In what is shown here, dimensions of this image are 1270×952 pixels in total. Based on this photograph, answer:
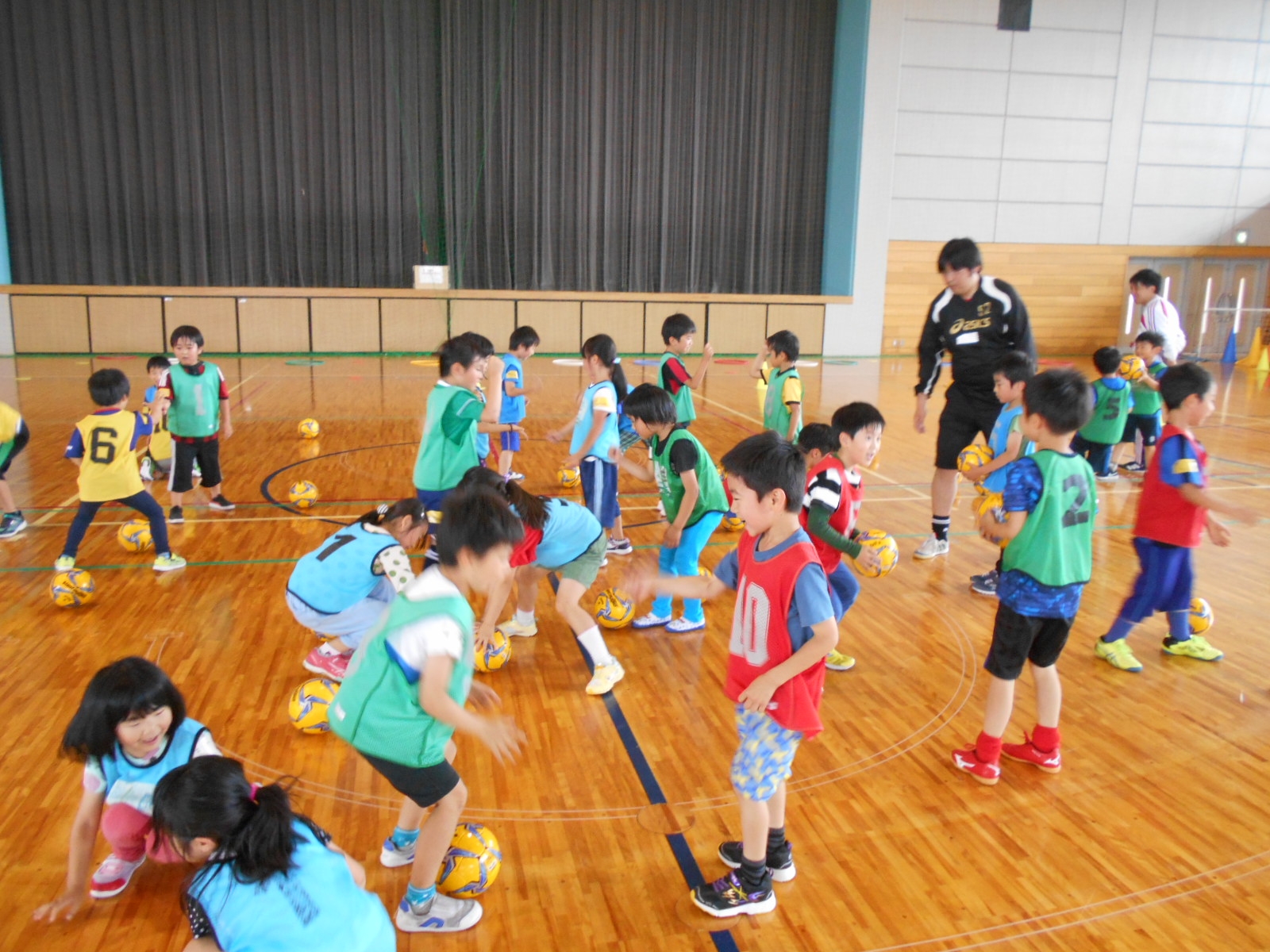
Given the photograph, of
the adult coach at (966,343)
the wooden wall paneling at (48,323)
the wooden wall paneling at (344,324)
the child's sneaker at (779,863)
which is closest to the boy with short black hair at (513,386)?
the adult coach at (966,343)

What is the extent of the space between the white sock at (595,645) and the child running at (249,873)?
2018mm

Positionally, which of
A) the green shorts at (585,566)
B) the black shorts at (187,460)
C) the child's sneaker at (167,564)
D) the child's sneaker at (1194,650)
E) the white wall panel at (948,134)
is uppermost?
the white wall panel at (948,134)

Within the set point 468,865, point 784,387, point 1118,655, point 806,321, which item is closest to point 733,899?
point 468,865

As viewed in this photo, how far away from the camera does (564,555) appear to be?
3852mm

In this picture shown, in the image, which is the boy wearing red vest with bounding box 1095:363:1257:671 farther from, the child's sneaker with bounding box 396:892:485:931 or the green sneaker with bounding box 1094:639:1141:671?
the child's sneaker with bounding box 396:892:485:931

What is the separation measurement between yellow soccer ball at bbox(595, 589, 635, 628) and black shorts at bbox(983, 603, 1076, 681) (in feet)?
6.53

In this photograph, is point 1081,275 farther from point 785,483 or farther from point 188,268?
point 785,483

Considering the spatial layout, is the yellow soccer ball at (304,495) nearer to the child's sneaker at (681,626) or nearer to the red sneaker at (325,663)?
the red sneaker at (325,663)

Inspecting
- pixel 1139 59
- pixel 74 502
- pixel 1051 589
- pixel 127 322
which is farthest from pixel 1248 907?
pixel 1139 59

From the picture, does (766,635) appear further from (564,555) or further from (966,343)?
(966,343)

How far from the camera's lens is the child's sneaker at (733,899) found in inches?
103

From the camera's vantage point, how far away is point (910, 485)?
820cm

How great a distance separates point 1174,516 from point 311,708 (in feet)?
12.1

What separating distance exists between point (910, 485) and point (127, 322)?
15.5 m
